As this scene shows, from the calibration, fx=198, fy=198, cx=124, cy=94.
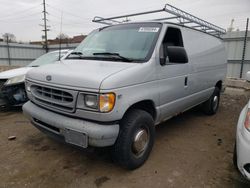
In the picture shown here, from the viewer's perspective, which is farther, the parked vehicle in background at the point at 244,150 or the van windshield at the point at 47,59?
Result: the van windshield at the point at 47,59

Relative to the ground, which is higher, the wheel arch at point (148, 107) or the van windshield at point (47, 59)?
the van windshield at point (47, 59)

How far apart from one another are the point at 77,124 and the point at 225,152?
262 centimetres

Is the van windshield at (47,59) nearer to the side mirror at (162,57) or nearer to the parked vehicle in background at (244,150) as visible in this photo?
the side mirror at (162,57)

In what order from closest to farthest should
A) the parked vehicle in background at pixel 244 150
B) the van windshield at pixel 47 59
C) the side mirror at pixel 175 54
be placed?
A: the parked vehicle in background at pixel 244 150 < the side mirror at pixel 175 54 < the van windshield at pixel 47 59

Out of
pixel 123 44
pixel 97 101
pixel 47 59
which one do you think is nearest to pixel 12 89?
pixel 47 59

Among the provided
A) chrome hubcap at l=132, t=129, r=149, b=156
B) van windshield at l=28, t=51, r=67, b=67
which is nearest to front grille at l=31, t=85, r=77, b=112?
chrome hubcap at l=132, t=129, r=149, b=156

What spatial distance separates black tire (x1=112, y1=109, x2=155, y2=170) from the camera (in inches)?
98.8

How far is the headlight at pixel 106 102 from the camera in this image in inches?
86.9

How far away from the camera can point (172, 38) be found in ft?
11.4

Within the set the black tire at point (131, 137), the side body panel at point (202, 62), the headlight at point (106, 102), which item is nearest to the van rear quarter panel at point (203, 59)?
the side body panel at point (202, 62)

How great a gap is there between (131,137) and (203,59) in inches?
110

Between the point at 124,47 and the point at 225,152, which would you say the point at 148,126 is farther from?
the point at 225,152

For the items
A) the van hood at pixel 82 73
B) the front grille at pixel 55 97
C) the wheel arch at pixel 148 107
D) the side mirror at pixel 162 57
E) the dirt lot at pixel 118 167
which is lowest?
the dirt lot at pixel 118 167

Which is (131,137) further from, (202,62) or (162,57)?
(202,62)
